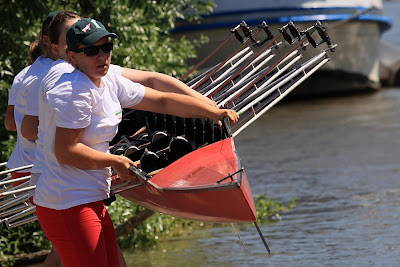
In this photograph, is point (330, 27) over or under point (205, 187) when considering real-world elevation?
under

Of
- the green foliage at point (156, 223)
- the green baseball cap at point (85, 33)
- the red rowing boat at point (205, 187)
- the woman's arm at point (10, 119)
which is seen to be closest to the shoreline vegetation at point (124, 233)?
the green foliage at point (156, 223)

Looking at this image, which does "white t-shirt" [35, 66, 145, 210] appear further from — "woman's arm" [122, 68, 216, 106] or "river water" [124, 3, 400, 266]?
"river water" [124, 3, 400, 266]

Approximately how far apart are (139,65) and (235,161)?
3915mm

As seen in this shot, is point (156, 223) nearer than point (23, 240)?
No

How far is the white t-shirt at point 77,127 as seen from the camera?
13.2 feet

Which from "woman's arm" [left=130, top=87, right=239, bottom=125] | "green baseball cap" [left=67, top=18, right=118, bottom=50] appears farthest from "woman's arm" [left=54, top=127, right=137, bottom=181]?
"woman's arm" [left=130, top=87, right=239, bottom=125]

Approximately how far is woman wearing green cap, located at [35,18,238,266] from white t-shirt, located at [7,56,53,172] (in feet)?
3.04

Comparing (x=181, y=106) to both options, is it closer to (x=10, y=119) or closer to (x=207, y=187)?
(x=207, y=187)

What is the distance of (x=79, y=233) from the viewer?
4125 millimetres

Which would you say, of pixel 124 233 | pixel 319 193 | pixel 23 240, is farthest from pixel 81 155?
pixel 319 193

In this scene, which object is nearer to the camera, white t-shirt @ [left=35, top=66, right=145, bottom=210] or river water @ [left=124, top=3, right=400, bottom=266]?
white t-shirt @ [left=35, top=66, right=145, bottom=210]

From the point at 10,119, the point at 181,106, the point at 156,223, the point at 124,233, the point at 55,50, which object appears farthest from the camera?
the point at 156,223

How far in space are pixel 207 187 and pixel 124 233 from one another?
314cm

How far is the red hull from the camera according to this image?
13.7 feet
